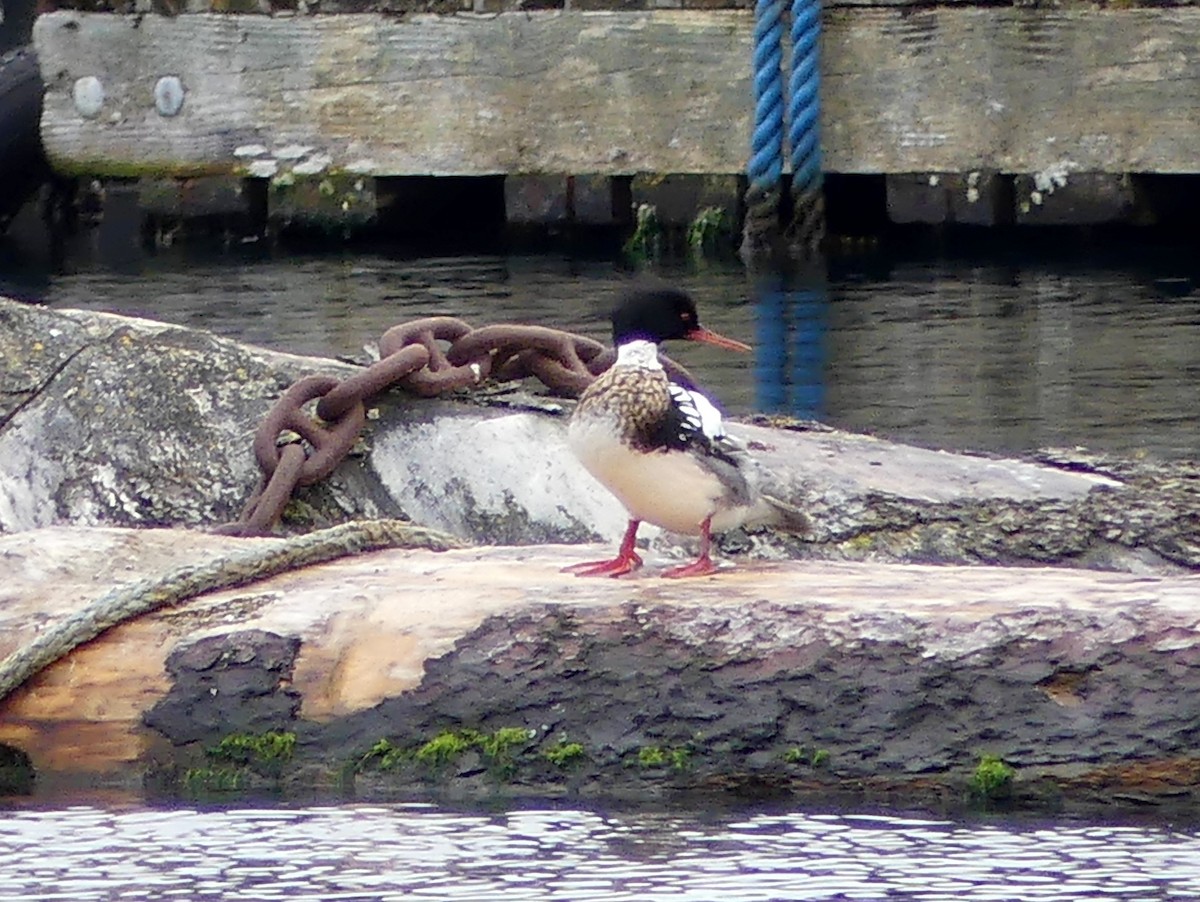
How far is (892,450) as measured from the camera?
6848 mm

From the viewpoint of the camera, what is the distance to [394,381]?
6.53 m

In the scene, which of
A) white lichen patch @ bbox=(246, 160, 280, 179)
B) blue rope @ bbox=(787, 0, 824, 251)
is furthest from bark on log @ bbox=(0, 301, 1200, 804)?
white lichen patch @ bbox=(246, 160, 280, 179)

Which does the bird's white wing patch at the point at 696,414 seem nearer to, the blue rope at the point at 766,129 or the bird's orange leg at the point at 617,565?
the bird's orange leg at the point at 617,565

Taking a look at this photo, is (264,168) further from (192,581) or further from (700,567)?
(700,567)

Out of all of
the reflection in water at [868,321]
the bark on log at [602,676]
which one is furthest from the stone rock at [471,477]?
the reflection in water at [868,321]

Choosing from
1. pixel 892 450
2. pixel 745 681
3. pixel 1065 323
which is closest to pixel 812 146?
pixel 1065 323

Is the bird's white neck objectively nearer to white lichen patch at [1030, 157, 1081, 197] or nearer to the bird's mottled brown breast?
the bird's mottled brown breast

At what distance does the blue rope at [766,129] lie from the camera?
15.2 meters

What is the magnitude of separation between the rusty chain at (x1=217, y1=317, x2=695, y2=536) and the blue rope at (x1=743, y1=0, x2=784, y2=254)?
852 cm

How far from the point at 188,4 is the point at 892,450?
11.0 metres

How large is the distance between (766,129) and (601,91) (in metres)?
1.10

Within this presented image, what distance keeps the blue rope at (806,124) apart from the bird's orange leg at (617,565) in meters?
10.3

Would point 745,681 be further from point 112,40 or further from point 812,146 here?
point 112,40

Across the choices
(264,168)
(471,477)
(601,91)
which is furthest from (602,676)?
(264,168)
